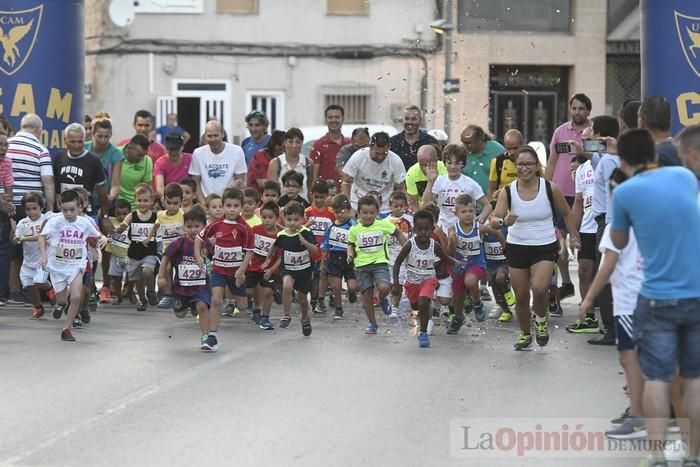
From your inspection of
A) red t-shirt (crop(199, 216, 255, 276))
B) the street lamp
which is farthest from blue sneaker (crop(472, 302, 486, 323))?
the street lamp

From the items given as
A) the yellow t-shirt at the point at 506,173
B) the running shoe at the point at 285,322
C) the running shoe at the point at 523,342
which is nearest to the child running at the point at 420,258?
the running shoe at the point at 523,342

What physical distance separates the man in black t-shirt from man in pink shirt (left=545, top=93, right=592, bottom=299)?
4.70 meters

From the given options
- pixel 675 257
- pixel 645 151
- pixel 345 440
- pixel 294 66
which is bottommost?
pixel 345 440

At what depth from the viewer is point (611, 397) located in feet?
33.3

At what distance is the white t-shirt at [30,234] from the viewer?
15.0 meters

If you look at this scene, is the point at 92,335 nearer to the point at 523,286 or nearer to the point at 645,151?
the point at 523,286

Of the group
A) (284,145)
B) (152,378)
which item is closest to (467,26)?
(284,145)

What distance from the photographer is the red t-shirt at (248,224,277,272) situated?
1433 centimetres

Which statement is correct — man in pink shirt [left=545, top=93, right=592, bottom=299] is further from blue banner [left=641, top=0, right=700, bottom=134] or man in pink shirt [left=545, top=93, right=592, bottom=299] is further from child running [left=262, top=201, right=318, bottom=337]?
child running [left=262, top=201, right=318, bottom=337]

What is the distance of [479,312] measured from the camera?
14.7 metres

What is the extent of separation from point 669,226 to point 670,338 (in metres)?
0.58

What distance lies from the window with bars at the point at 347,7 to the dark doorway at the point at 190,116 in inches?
145

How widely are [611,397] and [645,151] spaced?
2949 millimetres

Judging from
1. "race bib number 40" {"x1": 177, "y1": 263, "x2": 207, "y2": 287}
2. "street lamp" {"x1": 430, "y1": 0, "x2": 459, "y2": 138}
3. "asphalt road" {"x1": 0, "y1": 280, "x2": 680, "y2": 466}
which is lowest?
"asphalt road" {"x1": 0, "y1": 280, "x2": 680, "y2": 466}
